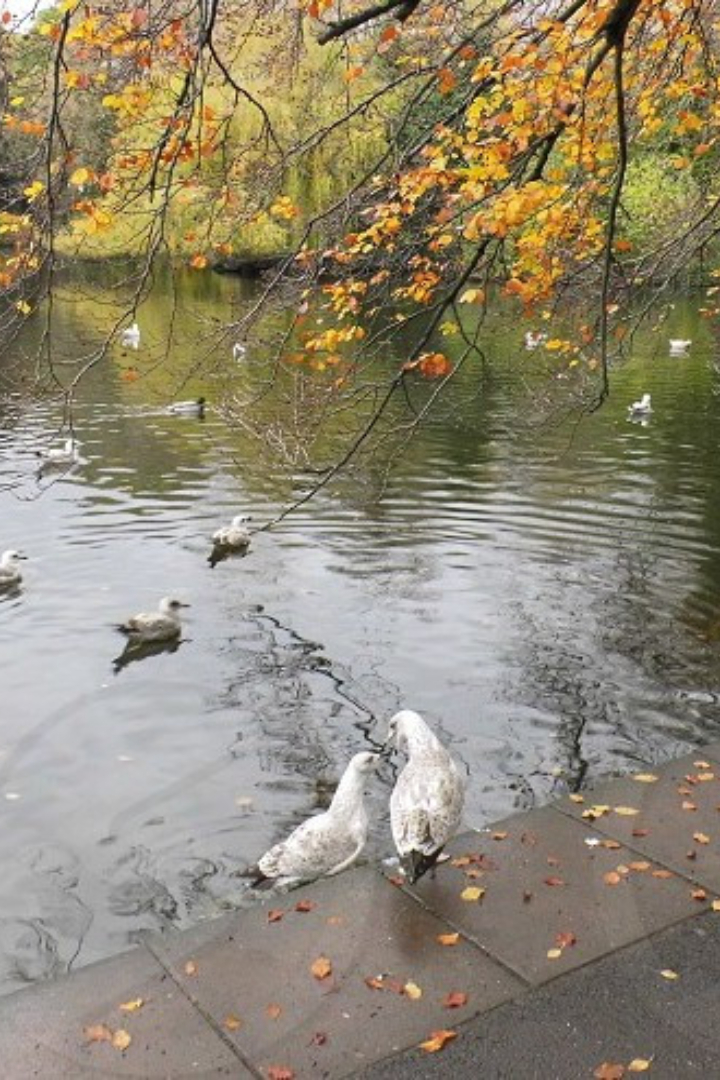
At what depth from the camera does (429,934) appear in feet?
16.6

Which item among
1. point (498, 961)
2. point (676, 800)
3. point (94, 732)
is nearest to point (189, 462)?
point (94, 732)

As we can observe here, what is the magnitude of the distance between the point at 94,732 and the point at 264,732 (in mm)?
1360

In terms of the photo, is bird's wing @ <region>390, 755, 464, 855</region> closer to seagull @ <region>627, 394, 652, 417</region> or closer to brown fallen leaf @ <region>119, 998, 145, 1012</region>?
brown fallen leaf @ <region>119, 998, 145, 1012</region>

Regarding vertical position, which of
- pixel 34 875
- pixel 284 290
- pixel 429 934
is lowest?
pixel 34 875

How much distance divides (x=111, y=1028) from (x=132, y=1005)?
0.15m

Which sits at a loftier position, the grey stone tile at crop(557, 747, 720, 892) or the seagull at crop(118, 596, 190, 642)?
the grey stone tile at crop(557, 747, 720, 892)

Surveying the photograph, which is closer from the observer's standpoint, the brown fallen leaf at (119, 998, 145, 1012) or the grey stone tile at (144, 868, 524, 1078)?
the grey stone tile at (144, 868, 524, 1078)

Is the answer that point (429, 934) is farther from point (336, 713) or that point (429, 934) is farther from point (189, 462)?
point (189, 462)

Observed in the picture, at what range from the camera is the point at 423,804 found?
563 centimetres

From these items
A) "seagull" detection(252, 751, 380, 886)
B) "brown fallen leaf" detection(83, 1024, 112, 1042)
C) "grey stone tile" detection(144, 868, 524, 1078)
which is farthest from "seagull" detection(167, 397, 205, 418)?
"brown fallen leaf" detection(83, 1024, 112, 1042)

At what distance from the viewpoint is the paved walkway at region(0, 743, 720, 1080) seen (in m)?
4.24

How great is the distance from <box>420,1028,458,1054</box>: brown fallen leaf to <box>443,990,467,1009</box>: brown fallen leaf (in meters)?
0.16

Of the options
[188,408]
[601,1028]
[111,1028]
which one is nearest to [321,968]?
[111,1028]

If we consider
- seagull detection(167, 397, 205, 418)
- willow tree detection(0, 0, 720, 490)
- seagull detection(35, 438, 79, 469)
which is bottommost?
seagull detection(35, 438, 79, 469)
